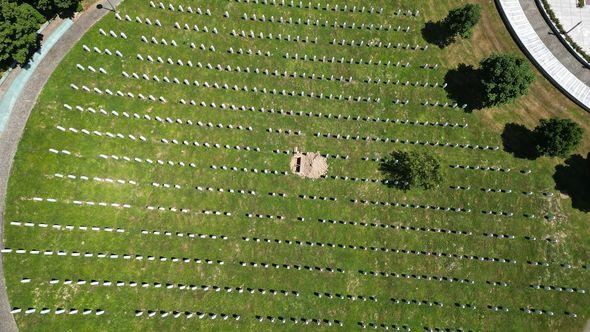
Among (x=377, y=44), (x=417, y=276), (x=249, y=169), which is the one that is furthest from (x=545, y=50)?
(x=249, y=169)

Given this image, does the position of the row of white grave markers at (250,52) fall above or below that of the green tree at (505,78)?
below

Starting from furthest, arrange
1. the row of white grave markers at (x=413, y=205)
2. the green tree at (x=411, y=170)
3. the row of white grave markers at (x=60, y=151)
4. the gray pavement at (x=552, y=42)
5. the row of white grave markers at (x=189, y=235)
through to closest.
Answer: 1. the gray pavement at (x=552, y=42)
2. the row of white grave markers at (x=413, y=205)
3. the row of white grave markers at (x=189, y=235)
4. the row of white grave markers at (x=60, y=151)
5. the green tree at (x=411, y=170)

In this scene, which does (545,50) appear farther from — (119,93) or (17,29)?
(17,29)

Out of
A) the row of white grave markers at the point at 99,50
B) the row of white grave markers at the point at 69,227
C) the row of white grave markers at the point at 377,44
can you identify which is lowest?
the row of white grave markers at the point at 69,227

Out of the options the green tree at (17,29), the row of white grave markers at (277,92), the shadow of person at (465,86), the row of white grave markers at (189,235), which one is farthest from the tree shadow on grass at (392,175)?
the green tree at (17,29)

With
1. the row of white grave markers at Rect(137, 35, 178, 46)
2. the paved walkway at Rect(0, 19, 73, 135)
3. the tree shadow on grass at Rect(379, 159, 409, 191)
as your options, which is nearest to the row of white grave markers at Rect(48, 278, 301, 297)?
the tree shadow on grass at Rect(379, 159, 409, 191)

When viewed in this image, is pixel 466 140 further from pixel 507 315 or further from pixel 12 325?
pixel 12 325

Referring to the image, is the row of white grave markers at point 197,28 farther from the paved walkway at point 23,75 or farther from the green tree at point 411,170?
the green tree at point 411,170

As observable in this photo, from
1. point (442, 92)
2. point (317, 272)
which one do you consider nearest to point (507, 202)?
point (442, 92)
